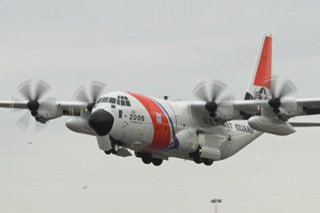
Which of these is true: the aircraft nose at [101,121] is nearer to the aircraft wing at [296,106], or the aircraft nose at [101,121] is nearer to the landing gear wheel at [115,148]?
the landing gear wheel at [115,148]

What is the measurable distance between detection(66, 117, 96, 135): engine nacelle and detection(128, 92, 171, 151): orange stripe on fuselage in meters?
3.96

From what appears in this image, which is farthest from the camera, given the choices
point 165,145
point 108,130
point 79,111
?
point 79,111

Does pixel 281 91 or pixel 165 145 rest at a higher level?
pixel 281 91

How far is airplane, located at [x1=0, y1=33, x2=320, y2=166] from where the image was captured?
45.2 meters

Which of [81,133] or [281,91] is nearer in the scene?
[281,91]

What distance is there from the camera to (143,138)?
45875 mm

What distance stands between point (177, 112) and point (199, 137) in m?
2.09

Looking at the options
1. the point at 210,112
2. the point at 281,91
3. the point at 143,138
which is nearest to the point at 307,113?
the point at 281,91

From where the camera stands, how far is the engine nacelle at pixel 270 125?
46344mm

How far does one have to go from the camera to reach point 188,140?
48.4 meters

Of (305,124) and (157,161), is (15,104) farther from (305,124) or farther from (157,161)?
(305,124)

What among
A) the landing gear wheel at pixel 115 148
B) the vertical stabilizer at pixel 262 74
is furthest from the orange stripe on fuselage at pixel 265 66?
the landing gear wheel at pixel 115 148

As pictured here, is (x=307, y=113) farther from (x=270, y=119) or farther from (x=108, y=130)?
(x=108, y=130)

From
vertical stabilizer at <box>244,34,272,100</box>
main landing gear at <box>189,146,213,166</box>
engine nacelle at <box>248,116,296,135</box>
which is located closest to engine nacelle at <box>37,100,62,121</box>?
main landing gear at <box>189,146,213,166</box>
